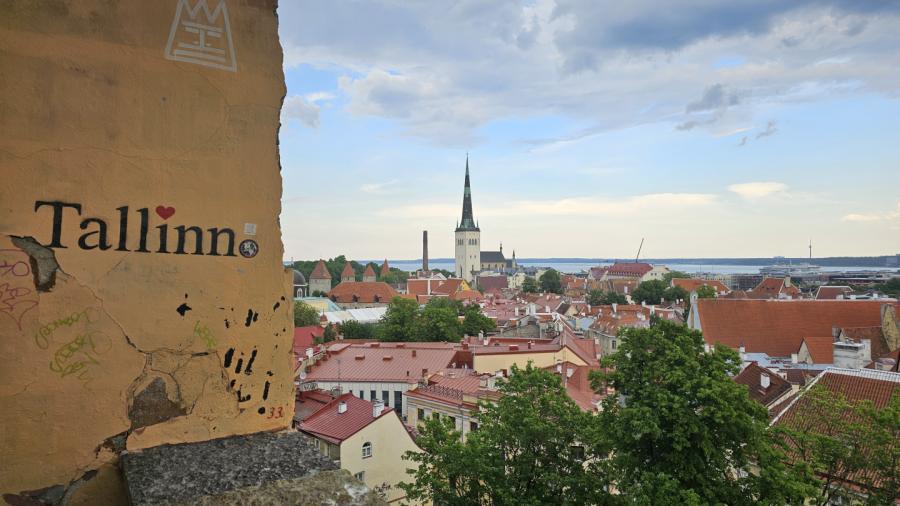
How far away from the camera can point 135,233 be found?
10.9 feet

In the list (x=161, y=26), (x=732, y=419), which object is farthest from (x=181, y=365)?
(x=732, y=419)

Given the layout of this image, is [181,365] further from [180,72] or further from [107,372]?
[180,72]

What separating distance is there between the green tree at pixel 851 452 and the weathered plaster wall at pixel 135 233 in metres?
11.5

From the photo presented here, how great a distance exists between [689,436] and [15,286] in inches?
472

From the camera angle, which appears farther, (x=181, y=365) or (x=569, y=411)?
(x=569, y=411)

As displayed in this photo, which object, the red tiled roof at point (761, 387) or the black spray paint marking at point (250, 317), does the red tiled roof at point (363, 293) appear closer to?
the red tiled roof at point (761, 387)

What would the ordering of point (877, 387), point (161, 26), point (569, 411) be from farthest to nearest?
Answer: point (877, 387), point (569, 411), point (161, 26)

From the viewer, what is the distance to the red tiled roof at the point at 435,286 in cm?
10020

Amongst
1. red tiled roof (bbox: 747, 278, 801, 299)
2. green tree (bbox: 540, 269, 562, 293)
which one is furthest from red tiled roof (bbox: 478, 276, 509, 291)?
red tiled roof (bbox: 747, 278, 801, 299)

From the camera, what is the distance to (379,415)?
66.0 feet

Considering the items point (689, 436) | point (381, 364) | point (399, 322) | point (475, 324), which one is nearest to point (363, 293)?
point (399, 322)

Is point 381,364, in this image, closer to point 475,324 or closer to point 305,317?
point 475,324

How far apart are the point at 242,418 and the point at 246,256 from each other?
0.98m

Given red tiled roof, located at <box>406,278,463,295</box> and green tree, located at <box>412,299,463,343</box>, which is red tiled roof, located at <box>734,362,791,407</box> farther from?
red tiled roof, located at <box>406,278,463,295</box>
